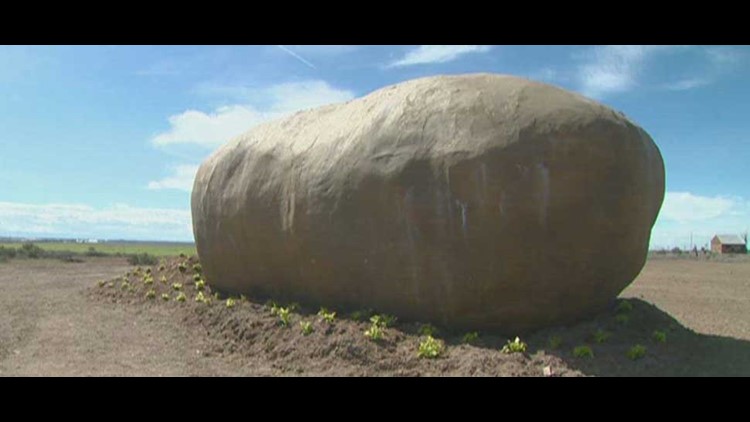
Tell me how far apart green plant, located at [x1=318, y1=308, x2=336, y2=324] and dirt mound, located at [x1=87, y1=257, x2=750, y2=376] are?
0.24 ft

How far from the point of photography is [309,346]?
9.09 metres

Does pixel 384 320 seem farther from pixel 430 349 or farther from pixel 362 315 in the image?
pixel 430 349

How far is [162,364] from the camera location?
8930 millimetres

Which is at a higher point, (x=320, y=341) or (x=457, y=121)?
(x=457, y=121)

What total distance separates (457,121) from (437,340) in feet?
10.9

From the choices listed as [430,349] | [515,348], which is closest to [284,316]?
[430,349]

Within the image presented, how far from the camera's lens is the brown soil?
790cm

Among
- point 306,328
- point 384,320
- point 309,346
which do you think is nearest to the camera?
point 309,346

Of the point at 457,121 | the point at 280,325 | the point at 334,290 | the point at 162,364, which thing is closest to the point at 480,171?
the point at 457,121

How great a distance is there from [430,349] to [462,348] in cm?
50

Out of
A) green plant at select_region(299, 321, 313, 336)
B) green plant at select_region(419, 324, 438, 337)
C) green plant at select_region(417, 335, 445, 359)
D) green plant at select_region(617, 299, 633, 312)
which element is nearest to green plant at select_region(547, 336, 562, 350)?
green plant at select_region(417, 335, 445, 359)

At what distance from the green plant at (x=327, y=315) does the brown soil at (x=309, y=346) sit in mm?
114

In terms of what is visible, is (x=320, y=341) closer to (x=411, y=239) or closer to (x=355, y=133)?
(x=411, y=239)

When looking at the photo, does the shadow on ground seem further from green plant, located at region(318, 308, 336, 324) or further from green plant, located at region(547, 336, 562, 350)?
green plant, located at region(318, 308, 336, 324)
